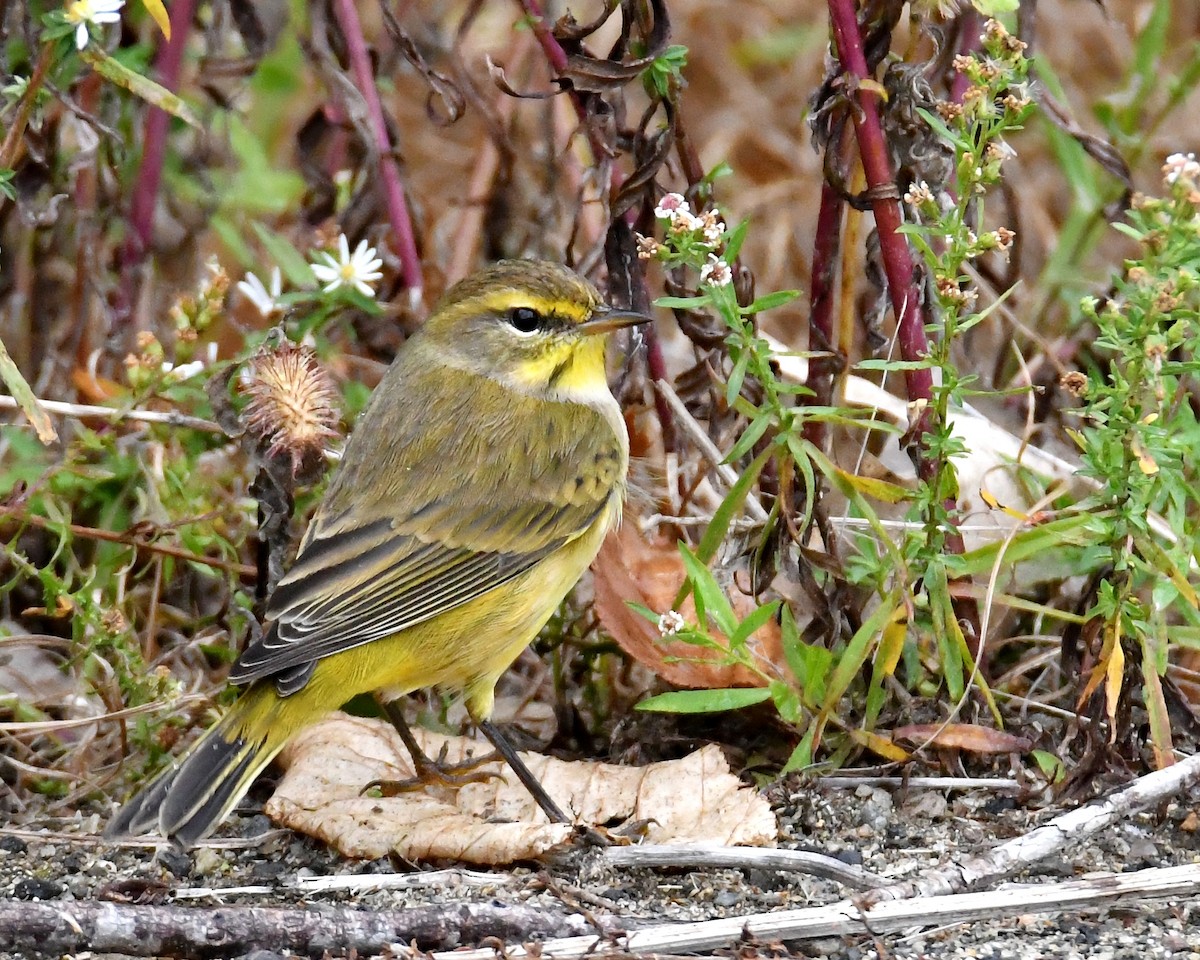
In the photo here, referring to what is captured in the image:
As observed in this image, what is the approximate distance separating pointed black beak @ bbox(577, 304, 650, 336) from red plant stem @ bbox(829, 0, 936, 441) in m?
0.67

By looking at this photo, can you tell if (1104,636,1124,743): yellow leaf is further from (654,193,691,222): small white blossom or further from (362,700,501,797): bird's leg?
(362,700,501,797): bird's leg

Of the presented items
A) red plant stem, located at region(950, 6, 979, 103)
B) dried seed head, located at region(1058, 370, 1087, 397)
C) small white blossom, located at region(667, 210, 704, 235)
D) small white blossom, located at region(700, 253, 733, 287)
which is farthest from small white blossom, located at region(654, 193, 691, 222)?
red plant stem, located at region(950, 6, 979, 103)

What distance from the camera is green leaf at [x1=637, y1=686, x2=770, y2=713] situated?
369 cm

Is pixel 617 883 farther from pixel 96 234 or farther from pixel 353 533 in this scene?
pixel 96 234

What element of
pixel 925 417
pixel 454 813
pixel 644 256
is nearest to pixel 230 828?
pixel 454 813

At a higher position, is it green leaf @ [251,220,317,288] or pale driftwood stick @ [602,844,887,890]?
green leaf @ [251,220,317,288]

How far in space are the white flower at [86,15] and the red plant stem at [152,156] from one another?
1153 millimetres

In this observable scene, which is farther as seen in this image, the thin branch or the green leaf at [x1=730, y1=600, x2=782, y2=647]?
the thin branch

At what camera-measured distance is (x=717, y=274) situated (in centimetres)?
344

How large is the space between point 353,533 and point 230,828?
789mm

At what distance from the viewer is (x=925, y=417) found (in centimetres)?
380

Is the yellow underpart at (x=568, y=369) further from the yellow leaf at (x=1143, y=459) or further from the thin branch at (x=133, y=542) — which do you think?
the yellow leaf at (x=1143, y=459)

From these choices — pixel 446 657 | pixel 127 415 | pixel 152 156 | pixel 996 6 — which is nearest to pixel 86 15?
pixel 127 415

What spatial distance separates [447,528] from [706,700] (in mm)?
860
